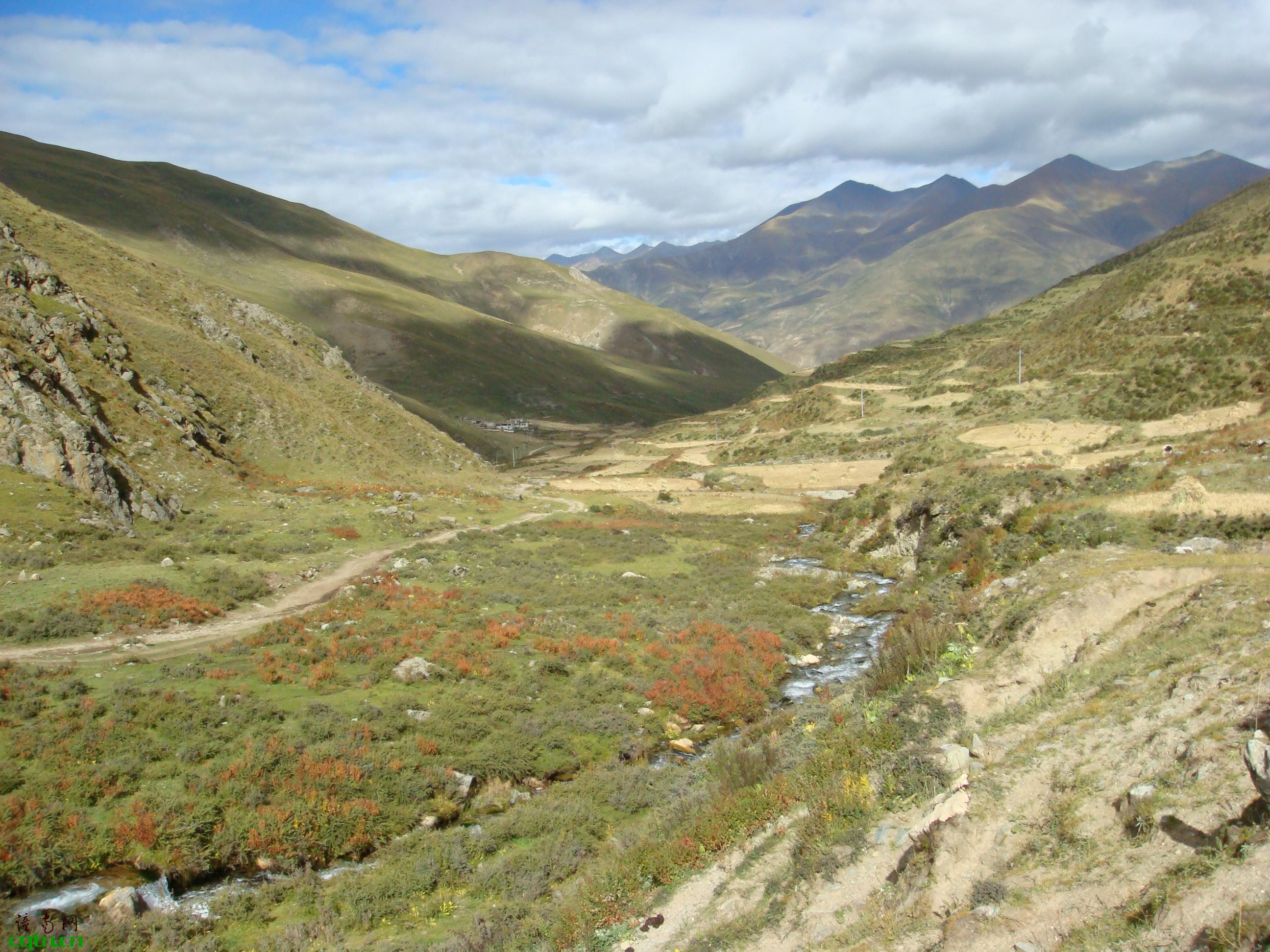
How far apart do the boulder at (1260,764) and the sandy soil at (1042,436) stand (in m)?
43.1

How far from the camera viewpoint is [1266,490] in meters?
23.6

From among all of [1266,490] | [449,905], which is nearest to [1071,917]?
[449,905]

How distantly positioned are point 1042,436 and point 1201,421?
967cm

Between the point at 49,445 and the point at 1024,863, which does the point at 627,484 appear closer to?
the point at 49,445

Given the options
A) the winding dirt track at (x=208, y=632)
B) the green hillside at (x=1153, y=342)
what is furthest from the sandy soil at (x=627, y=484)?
the winding dirt track at (x=208, y=632)

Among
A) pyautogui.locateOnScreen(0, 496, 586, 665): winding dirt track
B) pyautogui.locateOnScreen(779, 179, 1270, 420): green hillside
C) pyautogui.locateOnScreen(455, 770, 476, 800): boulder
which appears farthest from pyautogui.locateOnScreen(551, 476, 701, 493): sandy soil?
pyautogui.locateOnScreen(455, 770, 476, 800): boulder

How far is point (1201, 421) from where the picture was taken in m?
47.5

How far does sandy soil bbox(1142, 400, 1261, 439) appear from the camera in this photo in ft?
151

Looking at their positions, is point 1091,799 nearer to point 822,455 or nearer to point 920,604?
point 920,604

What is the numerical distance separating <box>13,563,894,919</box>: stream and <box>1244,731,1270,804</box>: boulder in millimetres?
13224

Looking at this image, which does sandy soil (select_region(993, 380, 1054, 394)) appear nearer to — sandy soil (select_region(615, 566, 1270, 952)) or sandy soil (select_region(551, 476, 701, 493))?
sandy soil (select_region(551, 476, 701, 493))

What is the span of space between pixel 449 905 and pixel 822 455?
262ft

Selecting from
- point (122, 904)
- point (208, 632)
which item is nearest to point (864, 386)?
point (208, 632)

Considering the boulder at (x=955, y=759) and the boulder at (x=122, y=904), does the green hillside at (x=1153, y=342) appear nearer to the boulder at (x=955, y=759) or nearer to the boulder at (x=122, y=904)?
the boulder at (x=955, y=759)
